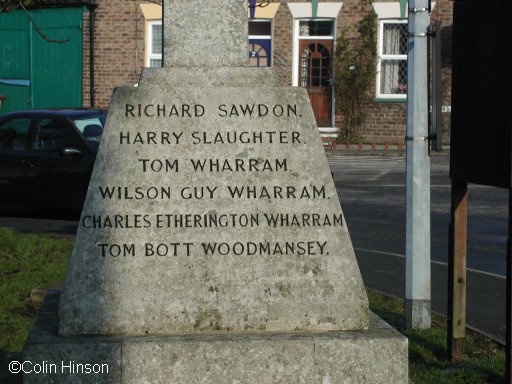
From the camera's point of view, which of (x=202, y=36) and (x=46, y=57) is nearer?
(x=202, y=36)

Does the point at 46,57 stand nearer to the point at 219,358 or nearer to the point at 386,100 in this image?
the point at 386,100

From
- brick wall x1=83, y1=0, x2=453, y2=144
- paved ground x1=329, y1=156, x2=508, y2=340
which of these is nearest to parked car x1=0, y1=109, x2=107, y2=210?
paved ground x1=329, y1=156, x2=508, y2=340

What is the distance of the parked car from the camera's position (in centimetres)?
1403

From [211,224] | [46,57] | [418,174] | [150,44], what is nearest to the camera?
[211,224]

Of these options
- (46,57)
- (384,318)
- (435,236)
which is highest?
(46,57)

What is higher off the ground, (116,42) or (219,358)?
(116,42)

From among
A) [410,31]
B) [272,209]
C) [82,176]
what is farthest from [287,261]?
[82,176]

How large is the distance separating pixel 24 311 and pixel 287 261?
3892mm

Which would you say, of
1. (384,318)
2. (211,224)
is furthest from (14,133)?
(211,224)

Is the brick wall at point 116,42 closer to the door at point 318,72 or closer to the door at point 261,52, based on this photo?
the door at point 261,52

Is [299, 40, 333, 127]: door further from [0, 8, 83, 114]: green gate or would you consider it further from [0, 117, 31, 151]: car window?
[0, 117, 31, 151]: car window

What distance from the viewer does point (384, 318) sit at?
8.54 m

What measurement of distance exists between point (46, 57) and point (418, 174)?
24167 millimetres

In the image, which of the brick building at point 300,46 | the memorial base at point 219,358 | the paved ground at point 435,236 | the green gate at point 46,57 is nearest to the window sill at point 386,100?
the brick building at point 300,46
